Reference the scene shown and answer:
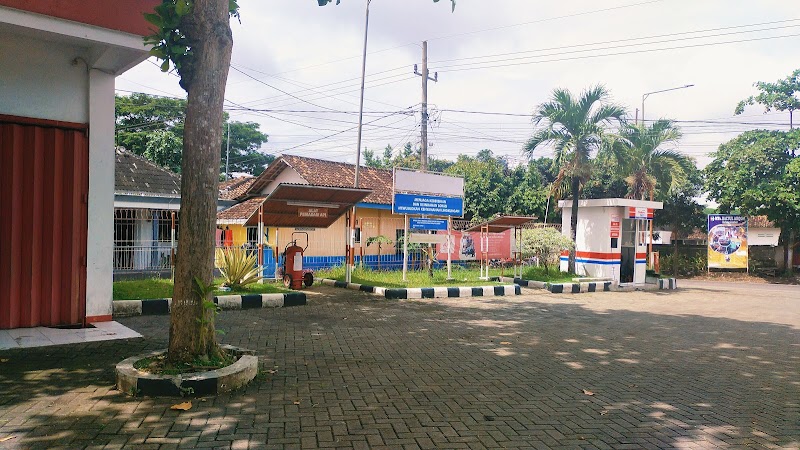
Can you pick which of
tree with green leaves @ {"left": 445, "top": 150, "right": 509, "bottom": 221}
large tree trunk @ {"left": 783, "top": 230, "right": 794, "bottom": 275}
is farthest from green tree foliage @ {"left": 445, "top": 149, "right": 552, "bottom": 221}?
large tree trunk @ {"left": 783, "top": 230, "right": 794, "bottom": 275}

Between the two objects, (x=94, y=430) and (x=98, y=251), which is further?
(x=98, y=251)

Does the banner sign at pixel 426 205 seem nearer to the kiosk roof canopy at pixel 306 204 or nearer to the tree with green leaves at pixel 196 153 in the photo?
the kiosk roof canopy at pixel 306 204

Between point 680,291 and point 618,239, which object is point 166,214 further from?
point 680,291

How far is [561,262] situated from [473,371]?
522 inches

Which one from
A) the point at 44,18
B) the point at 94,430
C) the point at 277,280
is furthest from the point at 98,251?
the point at 277,280

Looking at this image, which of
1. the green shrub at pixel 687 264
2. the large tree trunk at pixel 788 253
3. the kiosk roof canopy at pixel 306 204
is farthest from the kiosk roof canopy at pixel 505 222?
the large tree trunk at pixel 788 253

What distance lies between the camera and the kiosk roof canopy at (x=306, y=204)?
37.6 ft

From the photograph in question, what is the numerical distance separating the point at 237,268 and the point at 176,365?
6.16 meters

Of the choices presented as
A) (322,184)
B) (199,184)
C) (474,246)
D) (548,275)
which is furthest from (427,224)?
(199,184)

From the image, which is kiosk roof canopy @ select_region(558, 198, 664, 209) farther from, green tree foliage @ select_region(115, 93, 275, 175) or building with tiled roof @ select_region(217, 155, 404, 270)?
green tree foliage @ select_region(115, 93, 275, 175)

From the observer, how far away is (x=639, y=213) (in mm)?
16594

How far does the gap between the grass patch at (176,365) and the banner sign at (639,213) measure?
575 inches

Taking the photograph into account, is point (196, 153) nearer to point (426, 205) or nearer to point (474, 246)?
point (426, 205)

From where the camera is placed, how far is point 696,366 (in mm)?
6246
